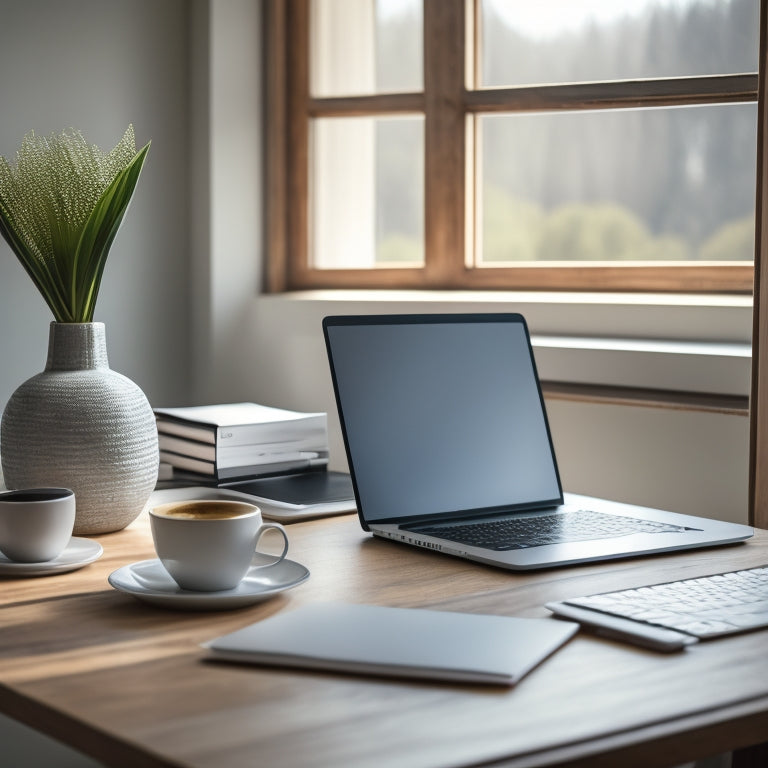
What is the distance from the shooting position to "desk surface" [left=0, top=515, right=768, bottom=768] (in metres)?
0.66

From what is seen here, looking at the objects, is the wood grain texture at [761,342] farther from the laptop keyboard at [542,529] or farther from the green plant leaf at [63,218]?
the green plant leaf at [63,218]

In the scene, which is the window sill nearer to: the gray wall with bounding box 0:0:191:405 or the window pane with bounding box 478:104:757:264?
the window pane with bounding box 478:104:757:264

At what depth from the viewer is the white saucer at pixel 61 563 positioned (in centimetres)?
108

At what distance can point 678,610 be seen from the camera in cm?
94

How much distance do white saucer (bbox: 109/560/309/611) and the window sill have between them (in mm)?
963

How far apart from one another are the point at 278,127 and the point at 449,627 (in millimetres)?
1915

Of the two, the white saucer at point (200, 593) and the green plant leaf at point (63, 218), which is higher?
the green plant leaf at point (63, 218)

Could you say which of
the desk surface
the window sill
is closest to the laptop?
the desk surface

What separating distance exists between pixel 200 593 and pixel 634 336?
1249 millimetres

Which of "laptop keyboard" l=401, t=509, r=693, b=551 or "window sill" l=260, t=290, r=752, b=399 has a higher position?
"window sill" l=260, t=290, r=752, b=399

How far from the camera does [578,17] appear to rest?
225 cm

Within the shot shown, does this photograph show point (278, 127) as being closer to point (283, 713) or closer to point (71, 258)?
point (71, 258)

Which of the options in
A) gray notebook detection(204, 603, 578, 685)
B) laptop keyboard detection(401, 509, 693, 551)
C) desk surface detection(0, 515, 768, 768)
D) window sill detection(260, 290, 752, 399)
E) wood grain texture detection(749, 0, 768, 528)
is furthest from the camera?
window sill detection(260, 290, 752, 399)

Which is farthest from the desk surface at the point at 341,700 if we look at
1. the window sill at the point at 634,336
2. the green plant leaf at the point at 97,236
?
the window sill at the point at 634,336
